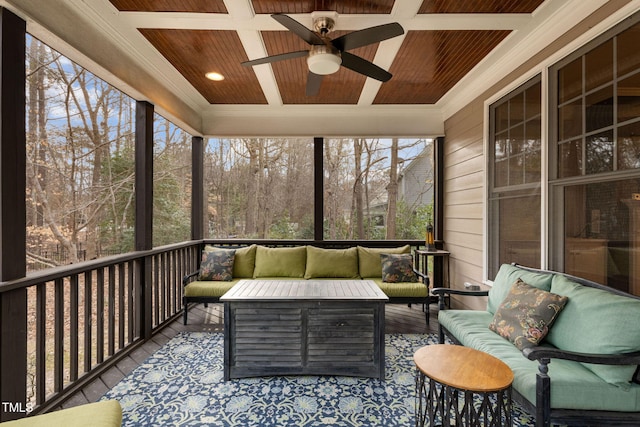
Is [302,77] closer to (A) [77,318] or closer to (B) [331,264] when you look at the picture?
(B) [331,264]

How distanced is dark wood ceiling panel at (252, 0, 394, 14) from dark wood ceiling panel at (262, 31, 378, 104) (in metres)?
0.31

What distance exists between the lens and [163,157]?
524 cm

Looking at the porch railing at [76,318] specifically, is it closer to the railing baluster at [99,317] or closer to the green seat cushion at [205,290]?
the railing baluster at [99,317]

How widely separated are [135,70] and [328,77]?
2.01 metres

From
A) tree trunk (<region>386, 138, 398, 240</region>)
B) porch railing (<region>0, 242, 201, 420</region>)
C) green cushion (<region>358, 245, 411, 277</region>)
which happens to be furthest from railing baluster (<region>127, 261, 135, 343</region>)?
tree trunk (<region>386, 138, 398, 240</region>)

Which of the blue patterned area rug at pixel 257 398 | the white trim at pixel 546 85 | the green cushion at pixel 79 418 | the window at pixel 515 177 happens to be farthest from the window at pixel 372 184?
the green cushion at pixel 79 418

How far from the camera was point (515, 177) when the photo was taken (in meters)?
3.12

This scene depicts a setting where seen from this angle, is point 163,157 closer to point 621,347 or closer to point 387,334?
point 387,334

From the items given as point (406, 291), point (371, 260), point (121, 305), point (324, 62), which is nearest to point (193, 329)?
point (121, 305)

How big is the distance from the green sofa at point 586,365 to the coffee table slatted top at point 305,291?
104 cm

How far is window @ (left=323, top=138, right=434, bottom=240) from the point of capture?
5.81m

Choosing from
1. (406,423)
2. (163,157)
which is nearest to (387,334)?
(406,423)

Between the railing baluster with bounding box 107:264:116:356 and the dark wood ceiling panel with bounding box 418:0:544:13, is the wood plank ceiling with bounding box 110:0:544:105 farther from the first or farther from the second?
the railing baluster with bounding box 107:264:116:356

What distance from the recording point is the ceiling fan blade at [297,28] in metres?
1.90
